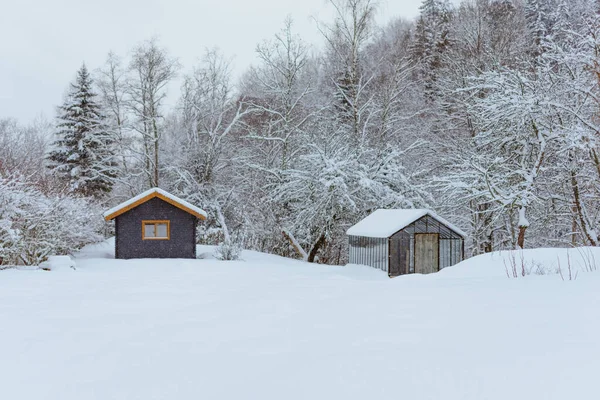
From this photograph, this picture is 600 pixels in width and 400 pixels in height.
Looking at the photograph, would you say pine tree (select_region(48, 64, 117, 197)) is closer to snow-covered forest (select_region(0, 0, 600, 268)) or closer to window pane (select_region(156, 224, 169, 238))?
snow-covered forest (select_region(0, 0, 600, 268))

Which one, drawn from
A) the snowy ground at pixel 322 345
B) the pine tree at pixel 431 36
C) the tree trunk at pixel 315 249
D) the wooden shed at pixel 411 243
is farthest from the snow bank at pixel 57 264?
the pine tree at pixel 431 36

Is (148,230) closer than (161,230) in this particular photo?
Yes

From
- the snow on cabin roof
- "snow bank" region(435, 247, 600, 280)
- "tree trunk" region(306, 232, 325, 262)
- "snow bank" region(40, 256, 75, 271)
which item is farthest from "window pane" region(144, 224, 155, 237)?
"snow bank" region(435, 247, 600, 280)

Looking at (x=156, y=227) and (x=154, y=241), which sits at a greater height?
(x=156, y=227)

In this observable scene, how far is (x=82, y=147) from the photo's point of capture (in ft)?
96.1

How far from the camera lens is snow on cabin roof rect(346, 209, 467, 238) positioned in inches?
707

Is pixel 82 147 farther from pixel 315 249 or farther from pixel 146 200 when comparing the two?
pixel 315 249

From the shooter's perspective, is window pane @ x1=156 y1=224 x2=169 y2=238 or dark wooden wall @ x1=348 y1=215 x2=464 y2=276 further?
window pane @ x1=156 y1=224 x2=169 y2=238

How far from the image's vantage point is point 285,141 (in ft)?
80.5

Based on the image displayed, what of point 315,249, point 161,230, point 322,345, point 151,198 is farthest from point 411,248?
point 322,345

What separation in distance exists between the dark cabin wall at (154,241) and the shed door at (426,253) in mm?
9160

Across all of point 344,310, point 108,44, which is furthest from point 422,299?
point 108,44

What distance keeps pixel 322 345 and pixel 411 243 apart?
1416cm

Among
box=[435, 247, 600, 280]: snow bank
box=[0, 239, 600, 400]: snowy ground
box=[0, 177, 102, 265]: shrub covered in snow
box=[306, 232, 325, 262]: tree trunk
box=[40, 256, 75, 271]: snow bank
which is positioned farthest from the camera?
A: box=[306, 232, 325, 262]: tree trunk
